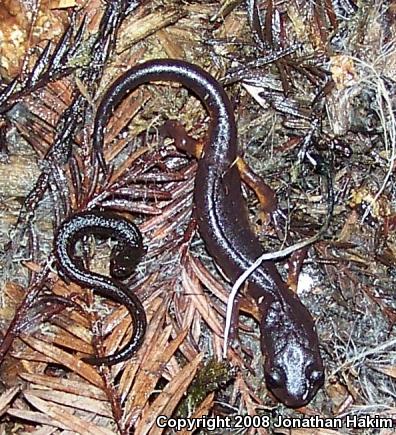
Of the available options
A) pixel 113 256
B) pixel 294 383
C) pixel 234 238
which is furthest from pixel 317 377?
pixel 113 256

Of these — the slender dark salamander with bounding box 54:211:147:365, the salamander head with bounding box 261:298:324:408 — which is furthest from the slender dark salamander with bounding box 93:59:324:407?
the slender dark salamander with bounding box 54:211:147:365

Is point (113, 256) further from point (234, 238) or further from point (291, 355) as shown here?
point (291, 355)

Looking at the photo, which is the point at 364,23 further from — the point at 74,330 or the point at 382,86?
the point at 74,330

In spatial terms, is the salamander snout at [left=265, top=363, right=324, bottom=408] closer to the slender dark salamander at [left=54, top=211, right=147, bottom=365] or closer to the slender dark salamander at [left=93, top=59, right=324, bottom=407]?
the slender dark salamander at [left=93, top=59, right=324, bottom=407]

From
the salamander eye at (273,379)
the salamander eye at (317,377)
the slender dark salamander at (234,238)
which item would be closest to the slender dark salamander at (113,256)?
the slender dark salamander at (234,238)

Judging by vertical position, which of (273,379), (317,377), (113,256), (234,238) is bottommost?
(317,377)

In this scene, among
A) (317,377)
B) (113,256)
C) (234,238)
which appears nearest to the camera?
(113,256)

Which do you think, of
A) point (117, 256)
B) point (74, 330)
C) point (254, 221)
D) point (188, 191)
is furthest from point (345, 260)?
point (74, 330)

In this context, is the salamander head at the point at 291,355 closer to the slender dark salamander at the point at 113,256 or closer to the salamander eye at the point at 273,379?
the salamander eye at the point at 273,379
